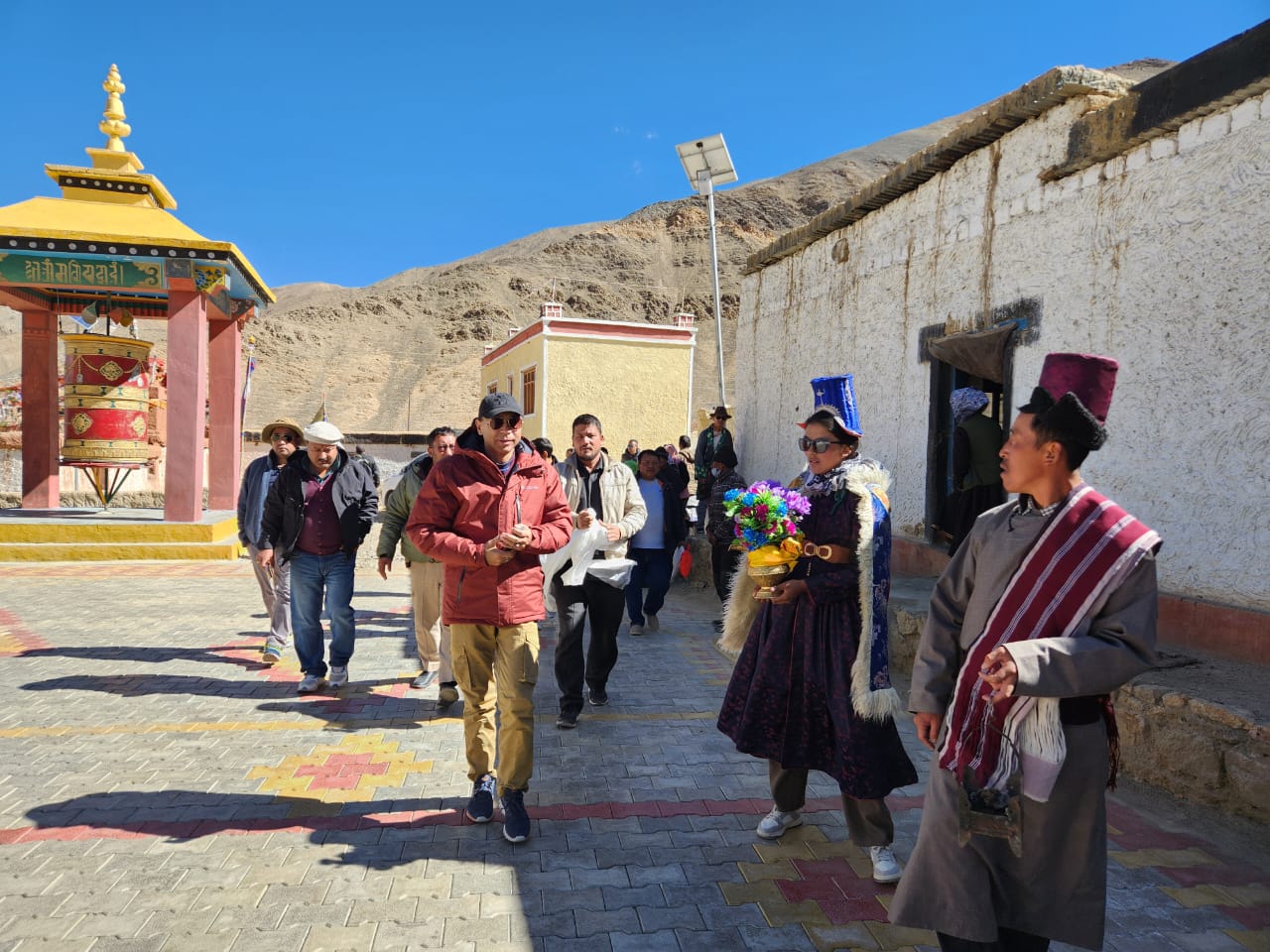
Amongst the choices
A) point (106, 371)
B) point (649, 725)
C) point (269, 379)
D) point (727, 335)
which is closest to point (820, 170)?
point (727, 335)

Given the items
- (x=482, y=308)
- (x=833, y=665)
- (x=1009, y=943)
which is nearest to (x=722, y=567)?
(x=833, y=665)

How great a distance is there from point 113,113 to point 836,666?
49.4 ft

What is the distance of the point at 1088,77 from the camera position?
19.5 feet

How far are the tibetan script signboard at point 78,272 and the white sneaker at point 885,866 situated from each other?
12.5 metres

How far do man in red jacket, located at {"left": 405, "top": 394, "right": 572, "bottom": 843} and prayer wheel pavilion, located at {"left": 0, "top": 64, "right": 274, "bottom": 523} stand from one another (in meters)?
9.85

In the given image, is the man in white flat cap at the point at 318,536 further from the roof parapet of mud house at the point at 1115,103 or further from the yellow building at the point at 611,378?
the yellow building at the point at 611,378

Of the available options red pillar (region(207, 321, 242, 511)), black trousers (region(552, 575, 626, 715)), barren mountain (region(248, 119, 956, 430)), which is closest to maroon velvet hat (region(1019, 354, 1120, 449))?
black trousers (region(552, 575, 626, 715))

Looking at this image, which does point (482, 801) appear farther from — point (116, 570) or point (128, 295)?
point (128, 295)

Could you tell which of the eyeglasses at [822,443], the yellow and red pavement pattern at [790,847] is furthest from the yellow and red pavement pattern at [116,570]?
the eyeglasses at [822,443]

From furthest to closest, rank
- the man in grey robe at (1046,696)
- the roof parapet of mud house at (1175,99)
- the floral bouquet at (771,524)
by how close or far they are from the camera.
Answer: the roof parapet of mud house at (1175,99) < the floral bouquet at (771,524) < the man in grey robe at (1046,696)

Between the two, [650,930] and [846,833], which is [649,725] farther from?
[650,930]

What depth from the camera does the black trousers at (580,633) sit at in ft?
17.7

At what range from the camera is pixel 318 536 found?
229 inches

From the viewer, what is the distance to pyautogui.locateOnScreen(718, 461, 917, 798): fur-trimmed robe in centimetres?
338
